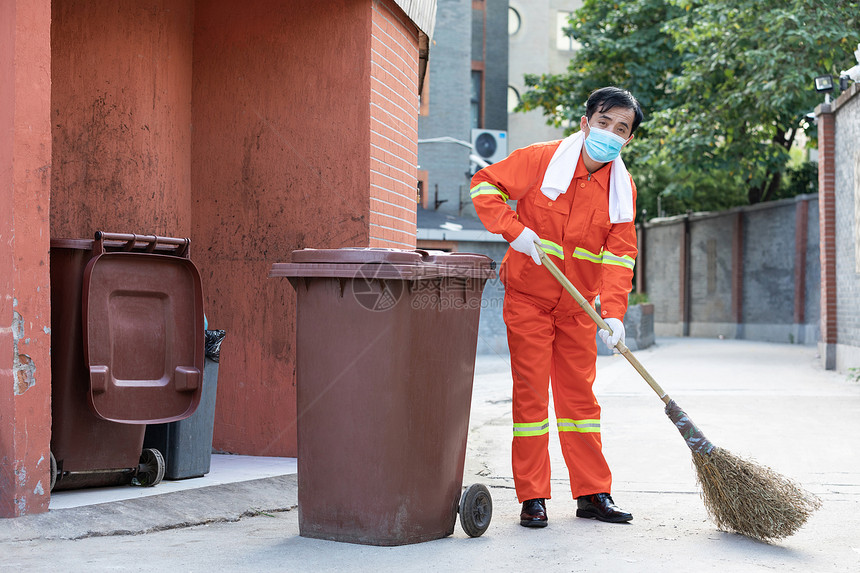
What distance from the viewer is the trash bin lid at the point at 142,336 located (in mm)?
4469

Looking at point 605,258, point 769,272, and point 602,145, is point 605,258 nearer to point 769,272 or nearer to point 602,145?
point 602,145

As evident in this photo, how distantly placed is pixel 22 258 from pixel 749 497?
3182 millimetres

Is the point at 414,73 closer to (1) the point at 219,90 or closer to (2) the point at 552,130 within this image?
(1) the point at 219,90

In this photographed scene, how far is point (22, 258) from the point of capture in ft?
12.8

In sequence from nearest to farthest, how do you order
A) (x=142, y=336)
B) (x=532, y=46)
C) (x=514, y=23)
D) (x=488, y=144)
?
(x=142, y=336), (x=488, y=144), (x=532, y=46), (x=514, y=23)

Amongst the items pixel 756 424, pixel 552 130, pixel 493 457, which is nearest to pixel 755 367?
pixel 756 424

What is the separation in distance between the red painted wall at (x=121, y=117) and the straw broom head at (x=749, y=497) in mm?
3373

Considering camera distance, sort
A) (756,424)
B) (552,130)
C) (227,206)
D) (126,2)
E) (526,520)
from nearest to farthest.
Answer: (526,520) → (126,2) → (227,206) → (756,424) → (552,130)

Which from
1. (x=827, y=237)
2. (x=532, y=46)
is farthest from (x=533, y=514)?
(x=532, y=46)

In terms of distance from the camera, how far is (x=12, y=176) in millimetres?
3871

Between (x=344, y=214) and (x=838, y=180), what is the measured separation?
33.3ft

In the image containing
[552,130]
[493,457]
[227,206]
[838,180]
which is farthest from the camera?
[552,130]

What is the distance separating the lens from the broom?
3900 mm

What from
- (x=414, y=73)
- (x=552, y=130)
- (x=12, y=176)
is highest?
(x=552, y=130)
